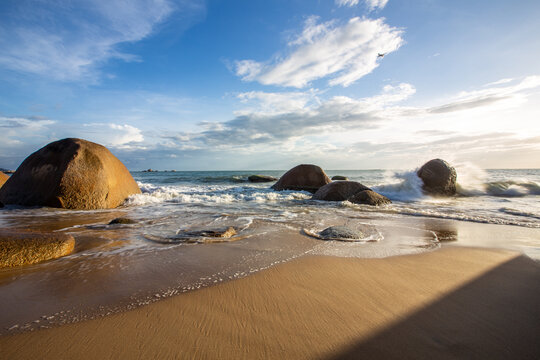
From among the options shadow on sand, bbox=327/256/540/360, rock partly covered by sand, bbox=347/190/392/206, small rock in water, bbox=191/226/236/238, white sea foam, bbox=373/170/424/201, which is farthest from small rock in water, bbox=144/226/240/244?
white sea foam, bbox=373/170/424/201

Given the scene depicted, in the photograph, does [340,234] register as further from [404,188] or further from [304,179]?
[404,188]

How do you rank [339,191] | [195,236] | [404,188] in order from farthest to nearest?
[404,188] < [339,191] < [195,236]

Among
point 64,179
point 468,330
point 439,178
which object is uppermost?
point 64,179

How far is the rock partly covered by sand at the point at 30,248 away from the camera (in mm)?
2283

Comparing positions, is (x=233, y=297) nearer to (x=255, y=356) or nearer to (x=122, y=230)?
(x=255, y=356)

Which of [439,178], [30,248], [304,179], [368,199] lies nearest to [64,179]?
[30,248]

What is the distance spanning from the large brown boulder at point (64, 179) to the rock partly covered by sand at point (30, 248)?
3.33 meters

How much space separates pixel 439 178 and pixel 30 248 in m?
12.7

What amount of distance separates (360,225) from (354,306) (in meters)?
2.89

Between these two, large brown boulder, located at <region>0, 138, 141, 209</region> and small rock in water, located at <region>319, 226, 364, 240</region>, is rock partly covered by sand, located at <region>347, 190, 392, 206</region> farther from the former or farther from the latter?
large brown boulder, located at <region>0, 138, 141, 209</region>

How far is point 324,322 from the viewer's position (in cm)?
146

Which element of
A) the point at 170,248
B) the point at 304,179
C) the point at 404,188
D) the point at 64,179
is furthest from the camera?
the point at 304,179

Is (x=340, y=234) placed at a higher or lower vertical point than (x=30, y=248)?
lower

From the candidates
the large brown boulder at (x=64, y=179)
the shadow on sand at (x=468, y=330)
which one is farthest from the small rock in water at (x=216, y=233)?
the large brown boulder at (x=64, y=179)
